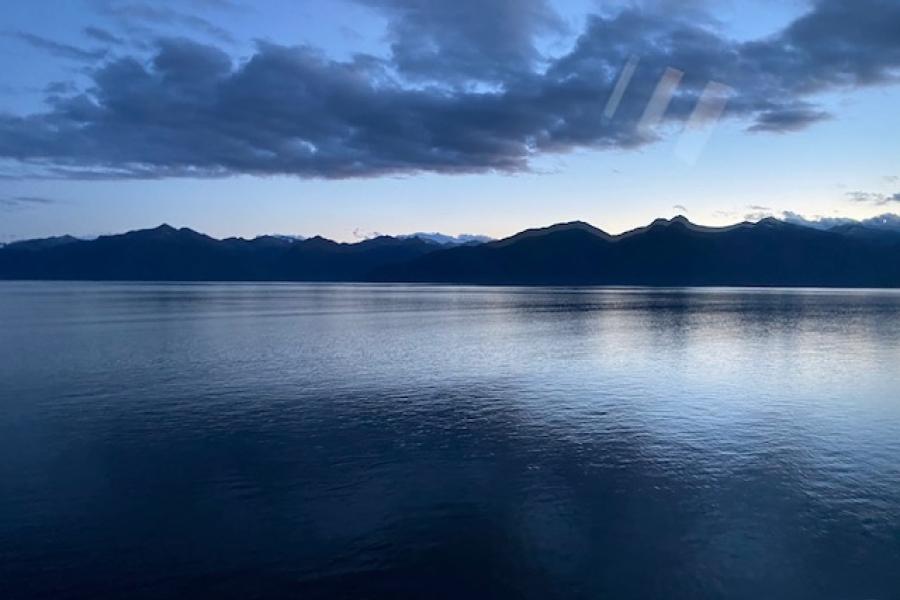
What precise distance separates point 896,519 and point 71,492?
38.1 metres

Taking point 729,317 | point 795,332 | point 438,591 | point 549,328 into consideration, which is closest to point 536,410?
point 438,591

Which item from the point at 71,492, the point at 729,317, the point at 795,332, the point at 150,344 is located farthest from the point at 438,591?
the point at 729,317

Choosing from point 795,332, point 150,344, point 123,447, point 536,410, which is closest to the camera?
point 123,447

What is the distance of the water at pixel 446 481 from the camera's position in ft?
70.3

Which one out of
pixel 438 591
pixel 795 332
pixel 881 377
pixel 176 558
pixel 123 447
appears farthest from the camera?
pixel 795 332

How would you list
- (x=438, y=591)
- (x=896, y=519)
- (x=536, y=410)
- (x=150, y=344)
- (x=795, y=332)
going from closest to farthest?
1. (x=438, y=591)
2. (x=896, y=519)
3. (x=536, y=410)
4. (x=150, y=344)
5. (x=795, y=332)

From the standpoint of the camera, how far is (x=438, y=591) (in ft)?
66.9

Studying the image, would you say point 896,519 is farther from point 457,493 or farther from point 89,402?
point 89,402

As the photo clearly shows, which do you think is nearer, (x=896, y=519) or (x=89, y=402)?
(x=896, y=519)

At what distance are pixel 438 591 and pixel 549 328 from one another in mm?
96530

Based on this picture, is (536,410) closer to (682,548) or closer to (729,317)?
(682,548)

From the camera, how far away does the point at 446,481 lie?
30.4 m

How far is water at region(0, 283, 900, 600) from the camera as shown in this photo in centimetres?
2142

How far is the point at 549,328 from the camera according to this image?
11475 centimetres
